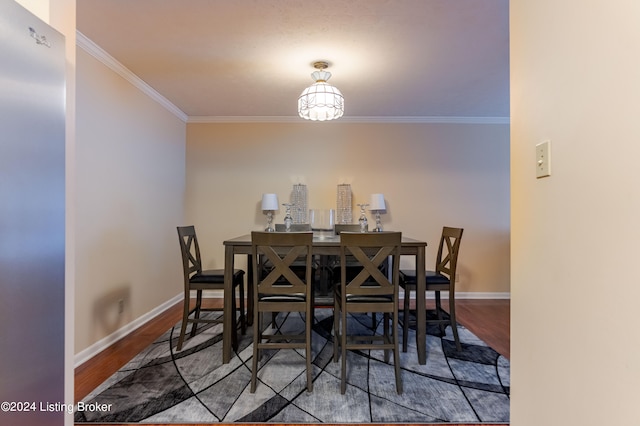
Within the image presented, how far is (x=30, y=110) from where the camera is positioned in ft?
3.41

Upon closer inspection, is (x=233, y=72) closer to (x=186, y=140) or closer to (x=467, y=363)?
(x=186, y=140)

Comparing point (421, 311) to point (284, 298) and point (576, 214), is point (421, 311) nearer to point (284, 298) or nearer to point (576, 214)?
point (284, 298)

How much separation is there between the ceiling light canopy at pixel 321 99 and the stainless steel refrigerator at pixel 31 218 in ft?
5.24

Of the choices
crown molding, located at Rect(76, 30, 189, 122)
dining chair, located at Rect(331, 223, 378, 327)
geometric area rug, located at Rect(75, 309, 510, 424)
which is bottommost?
geometric area rug, located at Rect(75, 309, 510, 424)

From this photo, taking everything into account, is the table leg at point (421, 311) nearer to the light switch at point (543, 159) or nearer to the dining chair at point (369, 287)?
the dining chair at point (369, 287)

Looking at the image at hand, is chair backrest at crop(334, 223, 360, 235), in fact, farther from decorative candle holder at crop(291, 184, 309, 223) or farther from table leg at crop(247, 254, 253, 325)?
table leg at crop(247, 254, 253, 325)

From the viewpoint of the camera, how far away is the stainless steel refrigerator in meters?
0.96

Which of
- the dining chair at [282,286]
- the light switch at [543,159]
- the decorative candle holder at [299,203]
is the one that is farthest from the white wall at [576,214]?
the decorative candle holder at [299,203]

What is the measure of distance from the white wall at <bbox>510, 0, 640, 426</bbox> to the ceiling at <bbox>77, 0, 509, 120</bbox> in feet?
3.44

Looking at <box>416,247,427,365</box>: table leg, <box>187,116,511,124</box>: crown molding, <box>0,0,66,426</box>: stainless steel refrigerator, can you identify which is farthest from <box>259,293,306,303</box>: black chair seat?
<box>187,116,511,124</box>: crown molding

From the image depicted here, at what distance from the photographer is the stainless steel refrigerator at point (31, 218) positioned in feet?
3.15

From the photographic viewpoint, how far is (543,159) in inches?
39.5

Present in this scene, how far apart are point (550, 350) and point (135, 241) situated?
3294 millimetres

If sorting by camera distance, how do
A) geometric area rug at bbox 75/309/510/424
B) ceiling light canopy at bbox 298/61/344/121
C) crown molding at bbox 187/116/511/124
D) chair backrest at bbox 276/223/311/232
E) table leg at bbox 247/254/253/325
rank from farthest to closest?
crown molding at bbox 187/116/511/124, chair backrest at bbox 276/223/311/232, table leg at bbox 247/254/253/325, ceiling light canopy at bbox 298/61/344/121, geometric area rug at bbox 75/309/510/424
